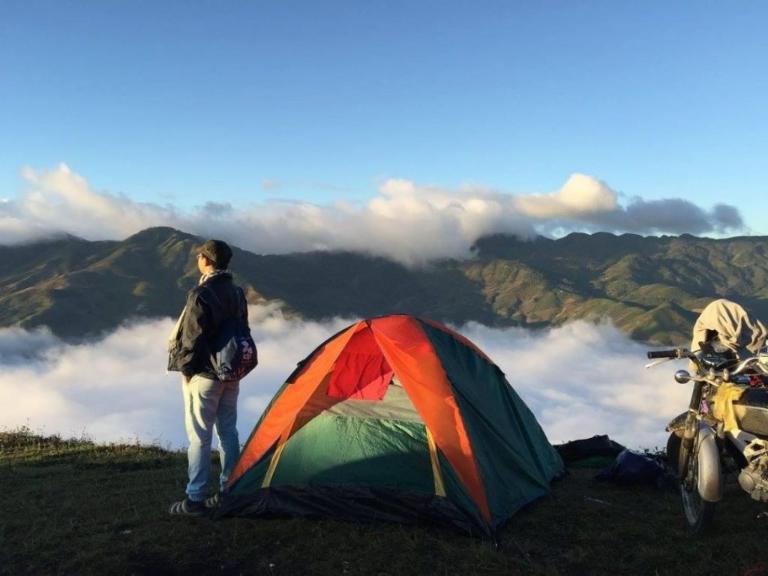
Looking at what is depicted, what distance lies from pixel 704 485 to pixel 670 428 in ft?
4.73

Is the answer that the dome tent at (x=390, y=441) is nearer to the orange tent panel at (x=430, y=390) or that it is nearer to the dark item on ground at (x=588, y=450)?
the orange tent panel at (x=430, y=390)

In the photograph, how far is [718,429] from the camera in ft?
20.6

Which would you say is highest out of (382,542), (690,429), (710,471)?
(690,429)

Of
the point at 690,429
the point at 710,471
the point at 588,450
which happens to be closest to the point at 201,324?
the point at 710,471

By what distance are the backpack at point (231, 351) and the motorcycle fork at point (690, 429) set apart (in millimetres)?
4864

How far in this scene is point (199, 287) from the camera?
6.78 m

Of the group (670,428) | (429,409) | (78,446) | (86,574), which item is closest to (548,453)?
(670,428)

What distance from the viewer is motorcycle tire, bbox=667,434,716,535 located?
604cm

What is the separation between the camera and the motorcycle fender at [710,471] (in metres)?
5.80

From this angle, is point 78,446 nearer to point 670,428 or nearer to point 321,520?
point 321,520

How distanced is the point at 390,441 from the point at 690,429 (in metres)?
3.32

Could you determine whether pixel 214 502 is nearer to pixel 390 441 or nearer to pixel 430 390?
pixel 390 441

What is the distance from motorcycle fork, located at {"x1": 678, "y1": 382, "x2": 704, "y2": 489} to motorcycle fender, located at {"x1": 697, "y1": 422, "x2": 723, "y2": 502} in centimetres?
56

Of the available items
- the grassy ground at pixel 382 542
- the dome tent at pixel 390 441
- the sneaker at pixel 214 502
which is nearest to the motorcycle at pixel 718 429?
the grassy ground at pixel 382 542
